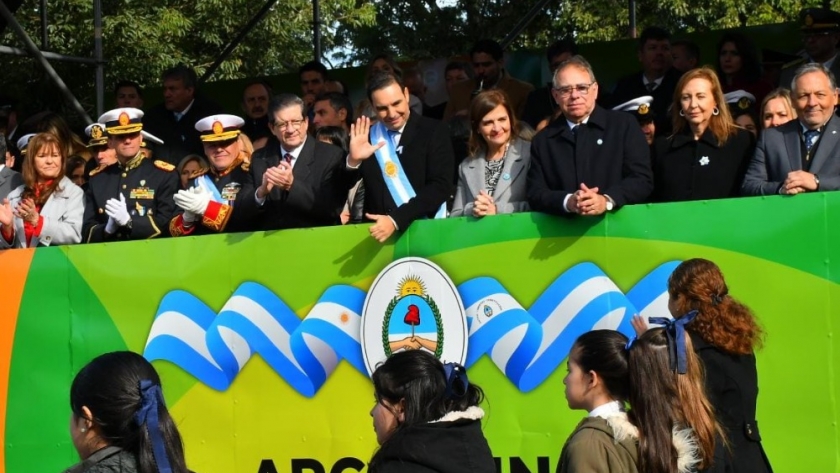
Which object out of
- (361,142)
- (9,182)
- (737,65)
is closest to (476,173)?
(361,142)

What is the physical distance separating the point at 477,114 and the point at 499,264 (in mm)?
979

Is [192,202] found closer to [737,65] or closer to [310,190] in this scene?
[310,190]

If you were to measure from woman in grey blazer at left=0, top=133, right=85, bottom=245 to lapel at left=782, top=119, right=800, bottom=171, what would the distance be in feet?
14.3

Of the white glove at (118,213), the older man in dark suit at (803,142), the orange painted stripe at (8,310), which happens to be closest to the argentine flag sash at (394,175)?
the white glove at (118,213)

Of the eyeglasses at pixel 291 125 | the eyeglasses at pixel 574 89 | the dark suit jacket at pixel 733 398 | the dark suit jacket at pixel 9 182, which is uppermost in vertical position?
the eyeglasses at pixel 574 89

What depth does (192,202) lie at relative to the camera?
7.70 meters

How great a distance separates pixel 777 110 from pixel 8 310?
470cm

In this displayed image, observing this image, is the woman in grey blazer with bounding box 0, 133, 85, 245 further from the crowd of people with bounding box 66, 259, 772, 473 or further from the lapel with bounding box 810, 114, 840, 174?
the crowd of people with bounding box 66, 259, 772, 473

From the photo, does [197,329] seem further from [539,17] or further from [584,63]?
[539,17]

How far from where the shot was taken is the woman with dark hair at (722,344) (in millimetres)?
5156

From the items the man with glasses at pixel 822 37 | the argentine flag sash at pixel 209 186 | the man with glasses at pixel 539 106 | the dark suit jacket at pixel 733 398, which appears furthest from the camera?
the man with glasses at pixel 539 106

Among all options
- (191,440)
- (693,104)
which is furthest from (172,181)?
(693,104)

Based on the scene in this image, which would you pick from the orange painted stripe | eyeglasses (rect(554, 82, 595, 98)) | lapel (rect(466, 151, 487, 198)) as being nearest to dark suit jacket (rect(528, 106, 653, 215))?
eyeglasses (rect(554, 82, 595, 98))

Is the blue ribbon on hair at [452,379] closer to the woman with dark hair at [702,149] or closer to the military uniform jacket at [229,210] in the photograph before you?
the woman with dark hair at [702,149]
